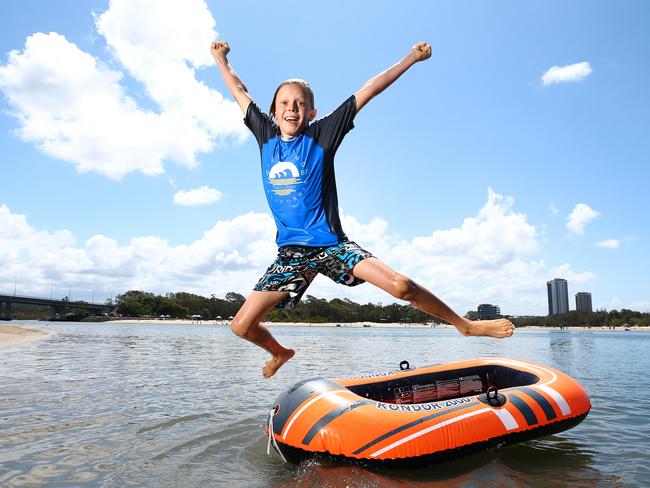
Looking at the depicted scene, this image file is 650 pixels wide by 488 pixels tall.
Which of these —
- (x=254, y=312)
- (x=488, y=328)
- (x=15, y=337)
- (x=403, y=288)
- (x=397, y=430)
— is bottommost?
(x=15, y=337)

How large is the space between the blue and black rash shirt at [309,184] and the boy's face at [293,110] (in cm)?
8

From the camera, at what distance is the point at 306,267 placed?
3.82 m

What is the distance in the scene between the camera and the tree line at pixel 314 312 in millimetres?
124938

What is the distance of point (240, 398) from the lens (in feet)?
28.1

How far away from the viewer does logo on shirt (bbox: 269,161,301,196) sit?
3756mm

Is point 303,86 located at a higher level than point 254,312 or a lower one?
higher

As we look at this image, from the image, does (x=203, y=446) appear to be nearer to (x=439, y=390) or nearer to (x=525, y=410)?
(x=439, y=390)

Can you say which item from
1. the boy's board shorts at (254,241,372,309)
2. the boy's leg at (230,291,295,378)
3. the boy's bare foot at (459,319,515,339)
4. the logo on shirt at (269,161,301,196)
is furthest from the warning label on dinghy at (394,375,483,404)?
the logo on shirt at (269,161,301,196)

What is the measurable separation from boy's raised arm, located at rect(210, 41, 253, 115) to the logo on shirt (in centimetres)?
101

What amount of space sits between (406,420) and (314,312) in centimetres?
12772

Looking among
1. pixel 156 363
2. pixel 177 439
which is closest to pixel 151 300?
pixel 156 363

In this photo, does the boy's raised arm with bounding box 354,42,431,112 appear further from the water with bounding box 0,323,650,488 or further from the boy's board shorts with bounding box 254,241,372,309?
the water with bounding box 0,323,650,488

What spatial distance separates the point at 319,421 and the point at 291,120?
9.35 ft

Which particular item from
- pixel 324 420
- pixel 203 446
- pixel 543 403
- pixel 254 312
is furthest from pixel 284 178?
pixel 543 403
